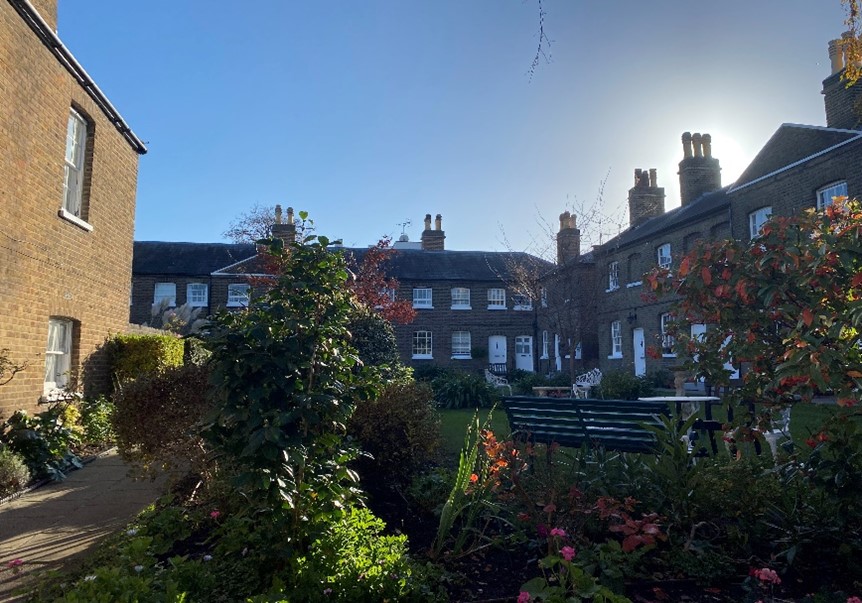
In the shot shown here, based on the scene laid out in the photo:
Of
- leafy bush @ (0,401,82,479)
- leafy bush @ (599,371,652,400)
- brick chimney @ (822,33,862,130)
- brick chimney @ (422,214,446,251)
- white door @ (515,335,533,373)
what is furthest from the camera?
brick chimney @ (422,214,446,251)

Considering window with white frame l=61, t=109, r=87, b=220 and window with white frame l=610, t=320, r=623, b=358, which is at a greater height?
window with white frame l=61, t=109, r=87, b=220

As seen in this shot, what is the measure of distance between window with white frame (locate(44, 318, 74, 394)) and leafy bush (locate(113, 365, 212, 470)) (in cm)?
452

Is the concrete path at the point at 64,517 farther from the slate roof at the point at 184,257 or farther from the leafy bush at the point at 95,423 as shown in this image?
the slate roof at the point at 184,257

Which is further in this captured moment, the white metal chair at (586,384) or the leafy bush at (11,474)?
the white metal chair at (586,384)

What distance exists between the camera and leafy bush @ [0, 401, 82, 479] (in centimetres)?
688

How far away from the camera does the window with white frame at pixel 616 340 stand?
26047 mm

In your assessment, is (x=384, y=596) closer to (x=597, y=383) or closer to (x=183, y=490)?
(x=183, y=490)

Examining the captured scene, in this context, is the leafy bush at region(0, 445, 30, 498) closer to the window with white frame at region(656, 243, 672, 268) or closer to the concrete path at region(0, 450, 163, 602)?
the concrete path at region(0, 450, 163, 602)

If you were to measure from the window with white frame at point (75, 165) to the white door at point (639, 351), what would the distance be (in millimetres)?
20348

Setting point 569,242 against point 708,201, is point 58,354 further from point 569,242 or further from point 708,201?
point 708,201

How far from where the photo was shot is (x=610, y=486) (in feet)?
14.5

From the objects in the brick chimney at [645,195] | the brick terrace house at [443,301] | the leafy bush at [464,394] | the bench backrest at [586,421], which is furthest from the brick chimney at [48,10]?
the brick chimney at [645,195]

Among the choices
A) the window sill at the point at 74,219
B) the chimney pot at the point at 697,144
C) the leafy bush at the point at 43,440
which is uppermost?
the chimney pot at the point at 697,144

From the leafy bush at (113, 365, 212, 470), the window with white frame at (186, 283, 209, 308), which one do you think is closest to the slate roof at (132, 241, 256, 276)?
the window with white frame at (186, 283, 209, 308)
